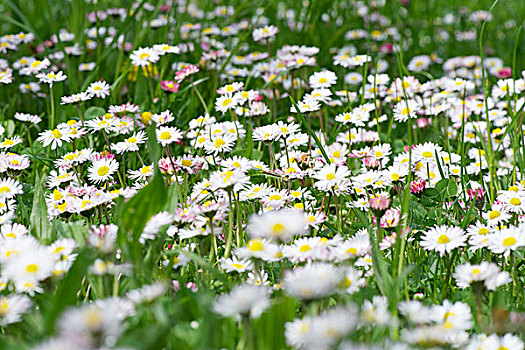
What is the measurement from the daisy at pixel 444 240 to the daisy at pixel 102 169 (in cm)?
93

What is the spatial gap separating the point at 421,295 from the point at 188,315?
0.55 meters

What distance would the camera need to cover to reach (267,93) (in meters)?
3.15

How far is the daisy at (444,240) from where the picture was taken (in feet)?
5.16

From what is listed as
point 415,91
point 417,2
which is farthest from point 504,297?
point 417,2

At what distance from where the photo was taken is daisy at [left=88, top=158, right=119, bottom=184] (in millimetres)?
1985

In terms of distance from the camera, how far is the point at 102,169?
2008 mm

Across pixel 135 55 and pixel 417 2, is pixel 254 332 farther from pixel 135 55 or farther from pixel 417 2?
pixel 417 2

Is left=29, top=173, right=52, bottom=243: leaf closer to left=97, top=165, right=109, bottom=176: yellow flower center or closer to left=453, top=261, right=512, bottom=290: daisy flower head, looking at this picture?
left=97, top=165, right=109, bottom=176: yellow flower center

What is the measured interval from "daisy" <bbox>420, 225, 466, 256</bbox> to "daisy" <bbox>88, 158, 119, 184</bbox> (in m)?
0.93

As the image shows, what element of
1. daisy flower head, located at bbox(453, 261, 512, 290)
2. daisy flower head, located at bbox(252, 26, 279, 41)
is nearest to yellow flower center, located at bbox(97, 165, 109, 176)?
daisy flower head, located at bbox(453, 261, 512, 290)

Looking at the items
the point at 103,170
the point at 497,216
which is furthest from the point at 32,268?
the point at 497,216

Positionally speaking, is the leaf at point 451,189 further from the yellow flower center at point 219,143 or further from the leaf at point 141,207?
the leaf at point 141,207

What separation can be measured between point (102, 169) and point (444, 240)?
3.34ft

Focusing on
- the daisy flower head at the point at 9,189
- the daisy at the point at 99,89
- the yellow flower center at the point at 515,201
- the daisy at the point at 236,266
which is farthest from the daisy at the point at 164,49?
the yellow flower center at the point at 515,201
